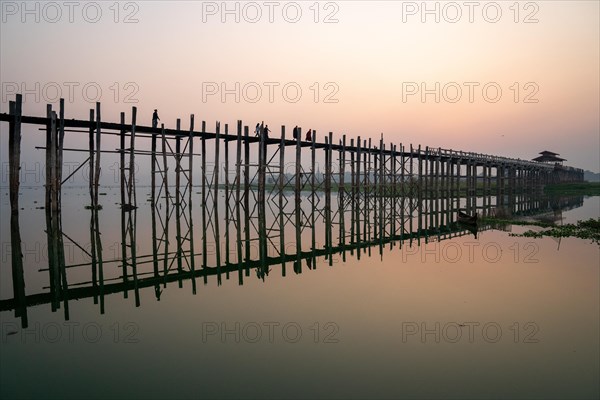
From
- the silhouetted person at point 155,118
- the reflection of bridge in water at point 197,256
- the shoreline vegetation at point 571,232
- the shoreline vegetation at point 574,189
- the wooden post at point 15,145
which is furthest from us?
the shoreline vegetation at point 574,189

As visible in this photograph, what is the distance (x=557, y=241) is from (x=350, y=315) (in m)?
12.4

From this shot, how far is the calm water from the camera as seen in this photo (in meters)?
4.72

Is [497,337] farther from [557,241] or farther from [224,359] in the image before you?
[557,241]

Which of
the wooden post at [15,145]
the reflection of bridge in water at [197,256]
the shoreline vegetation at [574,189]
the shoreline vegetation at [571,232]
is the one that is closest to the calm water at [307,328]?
the reflection of bridge in water at [197,256]

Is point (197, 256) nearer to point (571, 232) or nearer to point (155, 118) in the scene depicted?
point (155, 118)

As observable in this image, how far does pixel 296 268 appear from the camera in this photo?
37.1ft

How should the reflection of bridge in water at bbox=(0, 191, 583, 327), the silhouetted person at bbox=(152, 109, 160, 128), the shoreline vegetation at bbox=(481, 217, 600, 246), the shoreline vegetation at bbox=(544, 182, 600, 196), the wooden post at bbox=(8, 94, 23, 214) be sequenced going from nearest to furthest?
the reflection of bridge in water at bbox=(0, 191, 583, 327) < the wooden post at bbox=(8, 94, 23, 214) < the shoreline vegetation at bbox=(481, 217, 600, 246) < the silhouetted person at bbox=(152, 109, 160, 128) < the shoreline vegetation at bbox=(544, 182, 600, 196)

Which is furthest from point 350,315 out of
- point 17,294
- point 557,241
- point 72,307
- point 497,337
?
point 557,241

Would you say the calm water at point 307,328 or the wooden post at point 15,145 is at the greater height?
the wooden post at point 15,145

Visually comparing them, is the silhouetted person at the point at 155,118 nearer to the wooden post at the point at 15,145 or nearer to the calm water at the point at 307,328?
the wooden post at the point at 15,145

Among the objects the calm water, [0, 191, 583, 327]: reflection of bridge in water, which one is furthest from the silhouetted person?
the calm water

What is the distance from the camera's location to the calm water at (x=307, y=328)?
4.72 metres

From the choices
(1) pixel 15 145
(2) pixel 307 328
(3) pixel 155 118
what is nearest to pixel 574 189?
(3) pixel 155 118

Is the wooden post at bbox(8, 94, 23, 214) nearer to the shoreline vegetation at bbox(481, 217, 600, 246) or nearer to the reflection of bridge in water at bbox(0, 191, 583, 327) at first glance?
the reflection of bridge in water at bbox(0, 191, 583, 327)
